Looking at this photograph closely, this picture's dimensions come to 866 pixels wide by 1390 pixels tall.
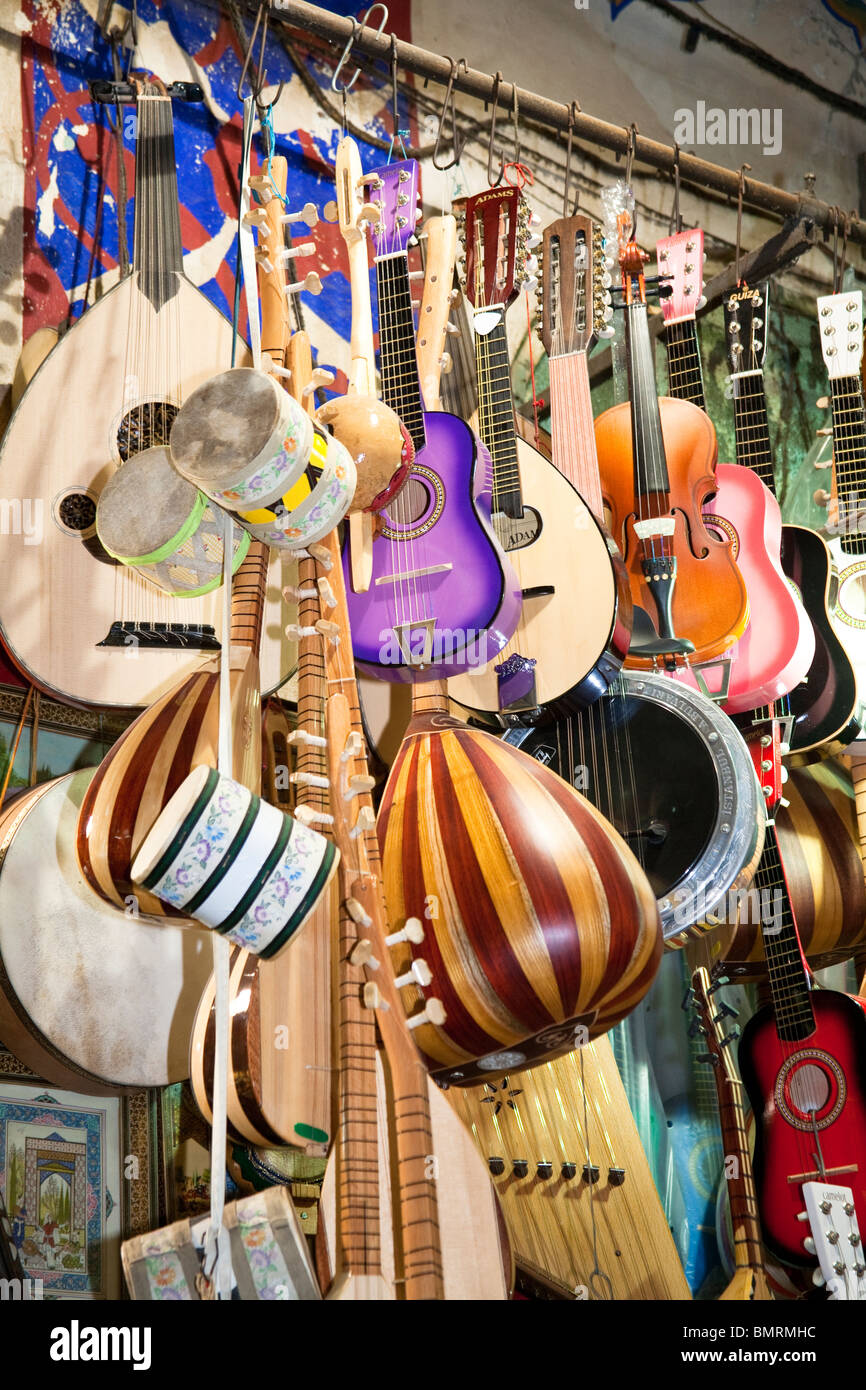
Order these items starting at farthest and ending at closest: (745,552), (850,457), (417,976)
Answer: (850,457), (745,552), (417,976)

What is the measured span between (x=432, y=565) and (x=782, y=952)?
886 millimetres

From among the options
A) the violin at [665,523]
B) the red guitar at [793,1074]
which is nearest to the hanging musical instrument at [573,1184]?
the red guitar at [793,1074]

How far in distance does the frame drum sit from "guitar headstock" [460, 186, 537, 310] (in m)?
0.60

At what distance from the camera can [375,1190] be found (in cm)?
141

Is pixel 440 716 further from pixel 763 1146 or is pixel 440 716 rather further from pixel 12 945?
pixel 763 1146

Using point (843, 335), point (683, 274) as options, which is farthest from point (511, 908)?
point (843, 335)

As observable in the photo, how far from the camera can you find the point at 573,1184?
1959 millimetres

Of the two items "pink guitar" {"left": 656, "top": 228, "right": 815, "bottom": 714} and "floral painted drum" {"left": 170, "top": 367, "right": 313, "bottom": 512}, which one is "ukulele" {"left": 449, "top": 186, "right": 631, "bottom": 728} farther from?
"floral painted drum" {"left": 170, "top": 367, "right": 313, "bottom": 512}

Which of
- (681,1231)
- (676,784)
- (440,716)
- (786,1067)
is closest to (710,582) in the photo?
(676,784)

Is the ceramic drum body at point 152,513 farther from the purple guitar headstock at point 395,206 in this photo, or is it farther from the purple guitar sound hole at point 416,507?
the purple guitar headstock at point 395,206

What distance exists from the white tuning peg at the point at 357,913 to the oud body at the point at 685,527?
29.9 inches

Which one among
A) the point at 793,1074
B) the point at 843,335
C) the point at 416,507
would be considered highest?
the point at 843,335

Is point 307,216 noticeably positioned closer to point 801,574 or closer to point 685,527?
point 685,527

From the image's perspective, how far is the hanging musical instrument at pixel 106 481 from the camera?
5.87 feet
